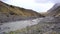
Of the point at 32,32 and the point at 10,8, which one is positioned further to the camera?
the point at 10,8

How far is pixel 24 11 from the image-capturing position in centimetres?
2795

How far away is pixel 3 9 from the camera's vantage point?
2278 centimetres

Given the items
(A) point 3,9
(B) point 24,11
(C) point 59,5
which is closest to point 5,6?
(A) point 3,9

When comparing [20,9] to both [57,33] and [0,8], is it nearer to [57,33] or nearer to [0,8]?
[0,8]

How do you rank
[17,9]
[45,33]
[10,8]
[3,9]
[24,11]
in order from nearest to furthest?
1. [45,33]
2. [3,9]
3. [10,8]
4. [17,9]
5. [24,11]

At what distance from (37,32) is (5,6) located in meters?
16.1

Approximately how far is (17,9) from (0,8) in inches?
147

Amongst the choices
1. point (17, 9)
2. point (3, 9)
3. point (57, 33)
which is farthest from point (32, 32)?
point (17, 9)

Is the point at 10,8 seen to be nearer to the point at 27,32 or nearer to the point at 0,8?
the point at 0,8

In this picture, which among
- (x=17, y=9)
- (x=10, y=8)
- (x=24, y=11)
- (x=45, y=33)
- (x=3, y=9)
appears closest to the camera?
(x=45, y=33)

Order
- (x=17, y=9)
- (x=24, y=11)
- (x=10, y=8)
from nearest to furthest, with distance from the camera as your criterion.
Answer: (x=10, y=8), (x=17, y=9), (x=24, y=11)

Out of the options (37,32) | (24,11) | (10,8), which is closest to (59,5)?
(24,11)

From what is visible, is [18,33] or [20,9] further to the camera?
[20,9]

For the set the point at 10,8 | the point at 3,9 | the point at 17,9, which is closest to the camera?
the point at 3,9
